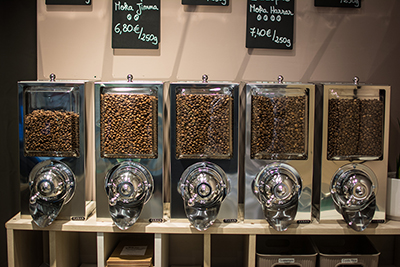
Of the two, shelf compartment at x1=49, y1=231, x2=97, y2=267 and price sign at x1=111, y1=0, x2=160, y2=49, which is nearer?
shelf compartment at x1=49, y1=231, x2=97, y2=267

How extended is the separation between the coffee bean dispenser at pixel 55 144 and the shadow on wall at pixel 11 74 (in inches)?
15.2

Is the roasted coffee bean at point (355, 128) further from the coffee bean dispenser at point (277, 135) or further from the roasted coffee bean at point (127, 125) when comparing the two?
the roasted coffee bean at point (127, 125)

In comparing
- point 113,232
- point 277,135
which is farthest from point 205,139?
point 113,232

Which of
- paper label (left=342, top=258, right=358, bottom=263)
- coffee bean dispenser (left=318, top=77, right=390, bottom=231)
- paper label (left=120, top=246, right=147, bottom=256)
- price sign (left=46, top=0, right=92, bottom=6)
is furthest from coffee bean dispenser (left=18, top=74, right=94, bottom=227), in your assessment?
paper label (left=342, top=258, right=358, bottom=263)

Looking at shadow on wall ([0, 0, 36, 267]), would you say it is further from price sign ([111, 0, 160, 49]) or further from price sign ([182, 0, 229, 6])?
price sign ([182, 0, 229, 6])

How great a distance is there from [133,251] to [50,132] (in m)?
0.71

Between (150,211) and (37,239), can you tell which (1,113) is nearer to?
(37,239)

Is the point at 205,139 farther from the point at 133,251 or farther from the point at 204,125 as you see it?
the point at 133,251

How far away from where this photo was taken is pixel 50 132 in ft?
4.46

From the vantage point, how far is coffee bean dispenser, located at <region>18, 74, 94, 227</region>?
1352mm

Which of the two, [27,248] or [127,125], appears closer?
[127,125]

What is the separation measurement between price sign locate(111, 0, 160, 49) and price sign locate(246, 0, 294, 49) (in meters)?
0.52

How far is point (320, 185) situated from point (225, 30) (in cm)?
97

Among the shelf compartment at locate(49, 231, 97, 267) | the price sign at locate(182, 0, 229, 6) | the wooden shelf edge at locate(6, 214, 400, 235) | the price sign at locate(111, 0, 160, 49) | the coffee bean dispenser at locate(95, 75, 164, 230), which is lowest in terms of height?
the shelf compartment at locate(49, 231, 97, 267)
